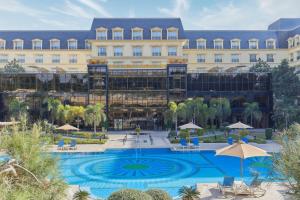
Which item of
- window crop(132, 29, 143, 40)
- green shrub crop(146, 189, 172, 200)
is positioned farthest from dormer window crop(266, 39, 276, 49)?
green shrub crop(146, 189, 172, 200)

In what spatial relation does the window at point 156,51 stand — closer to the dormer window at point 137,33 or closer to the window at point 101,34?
the dormer window at point 137,33

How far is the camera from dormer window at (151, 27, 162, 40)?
52188 millimetres

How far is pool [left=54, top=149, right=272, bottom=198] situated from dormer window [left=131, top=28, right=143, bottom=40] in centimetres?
2896

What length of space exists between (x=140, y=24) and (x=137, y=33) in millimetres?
1740

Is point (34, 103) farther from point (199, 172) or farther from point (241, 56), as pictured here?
point (241, 56)

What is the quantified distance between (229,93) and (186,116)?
11443 millimetres

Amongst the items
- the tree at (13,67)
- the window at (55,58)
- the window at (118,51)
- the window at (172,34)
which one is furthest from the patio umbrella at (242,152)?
the window at (55,58)

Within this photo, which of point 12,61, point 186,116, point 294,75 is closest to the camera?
point 186,116

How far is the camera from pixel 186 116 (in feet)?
121

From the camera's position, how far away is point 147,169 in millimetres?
20906

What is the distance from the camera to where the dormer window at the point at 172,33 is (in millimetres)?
52125

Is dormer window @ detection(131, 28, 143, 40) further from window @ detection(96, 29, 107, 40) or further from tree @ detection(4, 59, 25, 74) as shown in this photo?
tree @ detection(4, 59, 25, 74)

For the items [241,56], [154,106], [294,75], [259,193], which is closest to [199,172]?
[259,193]

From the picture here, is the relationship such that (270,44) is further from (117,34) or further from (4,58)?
(4,58)
